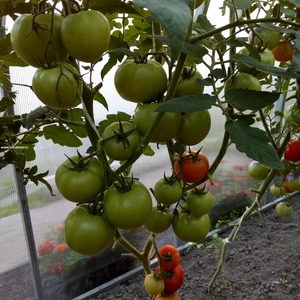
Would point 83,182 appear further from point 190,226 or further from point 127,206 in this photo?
point 190,226

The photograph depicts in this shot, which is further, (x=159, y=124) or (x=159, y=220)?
(x=159, y=220)

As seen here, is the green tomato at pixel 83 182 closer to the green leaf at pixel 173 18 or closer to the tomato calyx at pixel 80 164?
the tomato calyx at pixel 80 164

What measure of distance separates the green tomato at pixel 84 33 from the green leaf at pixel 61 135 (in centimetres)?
26

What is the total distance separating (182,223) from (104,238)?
9.3 inches

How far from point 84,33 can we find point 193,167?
0.32 meters

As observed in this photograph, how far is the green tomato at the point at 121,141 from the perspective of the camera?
15.9 inches

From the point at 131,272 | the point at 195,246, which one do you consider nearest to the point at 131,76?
the point at 131,272

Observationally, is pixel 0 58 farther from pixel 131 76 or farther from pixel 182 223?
pixel 182 223

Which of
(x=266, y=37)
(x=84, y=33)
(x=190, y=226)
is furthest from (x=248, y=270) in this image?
(x=84, y=33)

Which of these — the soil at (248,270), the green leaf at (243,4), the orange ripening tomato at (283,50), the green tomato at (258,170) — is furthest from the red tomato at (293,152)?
the soil at (248,270)

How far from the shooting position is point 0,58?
0.50 meters

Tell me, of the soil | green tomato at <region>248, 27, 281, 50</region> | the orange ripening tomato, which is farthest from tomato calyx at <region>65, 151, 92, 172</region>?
the soil

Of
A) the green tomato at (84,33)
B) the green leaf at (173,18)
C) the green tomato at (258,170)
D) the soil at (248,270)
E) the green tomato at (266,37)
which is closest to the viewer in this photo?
the green leaf at (173,18)

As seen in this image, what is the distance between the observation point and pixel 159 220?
627mm
